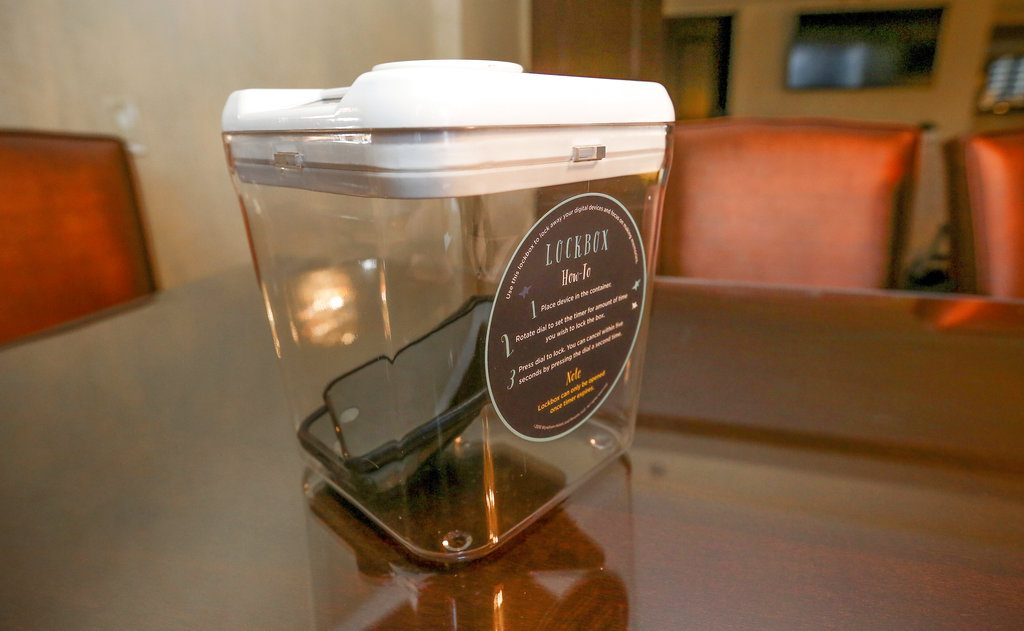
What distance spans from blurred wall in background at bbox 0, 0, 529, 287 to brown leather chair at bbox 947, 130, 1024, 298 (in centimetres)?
146

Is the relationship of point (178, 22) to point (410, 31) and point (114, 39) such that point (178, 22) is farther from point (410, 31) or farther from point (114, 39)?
point (410, 31)

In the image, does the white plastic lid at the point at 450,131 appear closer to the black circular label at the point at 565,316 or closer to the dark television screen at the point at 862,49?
the black circular label at the point at 565,316

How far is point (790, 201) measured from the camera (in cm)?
95

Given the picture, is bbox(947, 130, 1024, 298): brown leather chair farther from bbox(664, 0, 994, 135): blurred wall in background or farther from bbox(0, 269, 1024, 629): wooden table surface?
bbox(664, 0, 994, 135): blurred wall in background

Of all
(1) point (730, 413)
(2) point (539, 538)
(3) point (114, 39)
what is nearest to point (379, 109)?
(2) point (539, 538)

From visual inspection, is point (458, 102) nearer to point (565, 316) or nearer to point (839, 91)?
point (565, 316)

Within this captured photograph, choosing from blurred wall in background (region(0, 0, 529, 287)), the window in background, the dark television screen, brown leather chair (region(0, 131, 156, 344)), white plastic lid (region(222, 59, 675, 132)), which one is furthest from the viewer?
the window in background

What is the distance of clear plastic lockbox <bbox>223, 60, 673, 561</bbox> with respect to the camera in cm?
21

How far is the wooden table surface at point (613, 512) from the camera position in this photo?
0.24m

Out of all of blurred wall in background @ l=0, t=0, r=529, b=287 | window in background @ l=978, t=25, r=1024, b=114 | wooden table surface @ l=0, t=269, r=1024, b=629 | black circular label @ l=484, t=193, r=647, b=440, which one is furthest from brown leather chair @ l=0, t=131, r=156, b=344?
window in background @ l=978, t=25, r=1024, b=114

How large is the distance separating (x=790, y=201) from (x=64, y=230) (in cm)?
114

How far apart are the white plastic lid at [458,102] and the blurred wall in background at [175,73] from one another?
1160mm

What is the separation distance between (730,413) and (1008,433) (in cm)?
17

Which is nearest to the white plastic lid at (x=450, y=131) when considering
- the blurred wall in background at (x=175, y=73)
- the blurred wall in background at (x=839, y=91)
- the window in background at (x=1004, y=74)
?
the blurred wall in background at (x=175, y=73)
